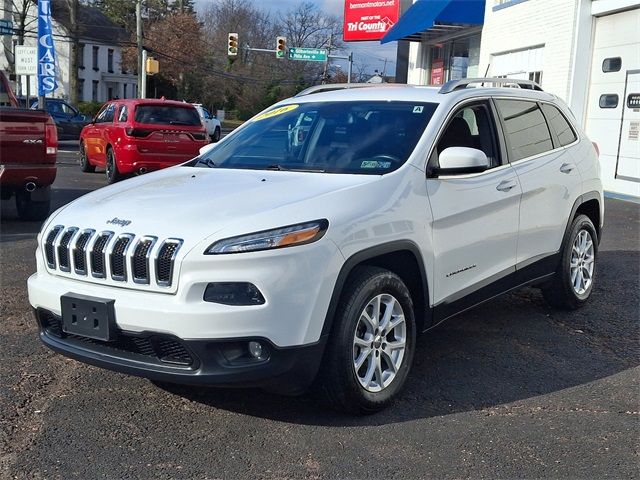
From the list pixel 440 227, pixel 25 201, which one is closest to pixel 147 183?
pixel 440 227

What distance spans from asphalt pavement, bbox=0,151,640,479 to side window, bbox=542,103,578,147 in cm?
156

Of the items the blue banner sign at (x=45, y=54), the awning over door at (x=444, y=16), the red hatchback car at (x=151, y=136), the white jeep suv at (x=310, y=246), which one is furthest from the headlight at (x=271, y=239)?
the blue banner sign at (x=45, y=54)

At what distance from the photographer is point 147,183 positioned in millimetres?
4477

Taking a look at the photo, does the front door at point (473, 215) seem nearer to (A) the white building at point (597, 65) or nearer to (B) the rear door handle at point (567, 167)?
(B) the rear door handle at point (567, 167)

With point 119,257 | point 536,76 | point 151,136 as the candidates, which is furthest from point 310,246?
point 536,76

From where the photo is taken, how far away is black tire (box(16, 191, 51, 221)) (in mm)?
9445

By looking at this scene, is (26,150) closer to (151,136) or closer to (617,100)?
(151,136)

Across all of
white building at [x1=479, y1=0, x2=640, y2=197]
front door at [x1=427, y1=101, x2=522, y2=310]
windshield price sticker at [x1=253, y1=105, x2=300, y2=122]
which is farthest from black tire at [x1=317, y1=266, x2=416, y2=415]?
white building at [x1=479, y1=0, x2=640, y2=197]

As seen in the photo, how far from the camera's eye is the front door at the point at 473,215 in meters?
4.39

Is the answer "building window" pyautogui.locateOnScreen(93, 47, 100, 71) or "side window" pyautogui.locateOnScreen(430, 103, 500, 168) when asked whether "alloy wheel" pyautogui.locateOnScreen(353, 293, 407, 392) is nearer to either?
"side window" pyautogui.locateOnScreen(430, 103, 500, 168)

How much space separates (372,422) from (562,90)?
12.0 metres

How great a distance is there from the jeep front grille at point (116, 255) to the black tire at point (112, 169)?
11.1 m

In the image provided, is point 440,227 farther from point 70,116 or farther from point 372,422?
point 70,116

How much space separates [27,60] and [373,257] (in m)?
19.3
